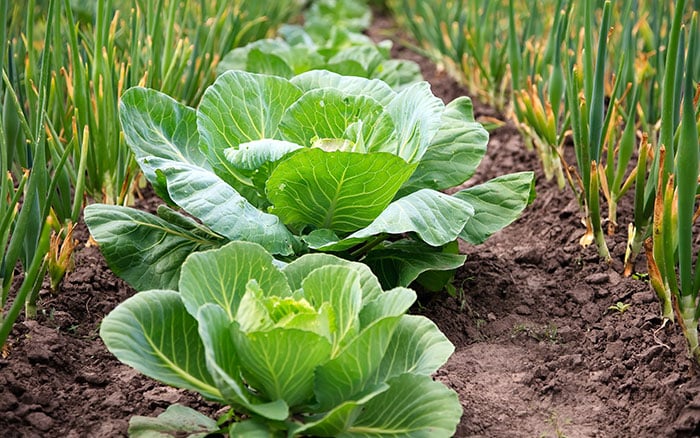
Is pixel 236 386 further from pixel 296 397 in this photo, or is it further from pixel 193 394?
pixel 193 394

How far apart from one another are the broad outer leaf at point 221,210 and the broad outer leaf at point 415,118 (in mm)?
356

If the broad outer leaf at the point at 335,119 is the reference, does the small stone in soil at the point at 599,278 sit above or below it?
below

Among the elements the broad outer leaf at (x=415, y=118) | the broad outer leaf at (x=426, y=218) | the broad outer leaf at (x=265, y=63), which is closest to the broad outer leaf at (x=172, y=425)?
the broad outer leaf at (x=426, y=218)

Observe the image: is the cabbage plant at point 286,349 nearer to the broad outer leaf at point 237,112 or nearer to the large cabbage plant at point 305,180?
the large cabbage plant at point 305,180

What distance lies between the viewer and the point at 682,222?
1.51 meters

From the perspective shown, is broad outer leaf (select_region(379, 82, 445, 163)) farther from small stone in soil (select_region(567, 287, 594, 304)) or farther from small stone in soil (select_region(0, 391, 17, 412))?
small stone in soil (select_region(0, 391, 17, 412))

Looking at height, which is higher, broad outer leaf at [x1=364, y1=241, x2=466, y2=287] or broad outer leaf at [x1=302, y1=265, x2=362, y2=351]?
broad outer leaf at [x1=302, y1=265, x2=362, y2=351]

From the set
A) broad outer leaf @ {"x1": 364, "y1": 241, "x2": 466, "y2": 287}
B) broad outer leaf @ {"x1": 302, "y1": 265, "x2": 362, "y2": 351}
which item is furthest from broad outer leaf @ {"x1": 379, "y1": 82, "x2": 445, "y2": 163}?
broad outer leaf @ {"x1": 302, "y1": 265, "x2": 362, "y2": 351}

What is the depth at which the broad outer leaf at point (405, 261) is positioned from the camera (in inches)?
73.7

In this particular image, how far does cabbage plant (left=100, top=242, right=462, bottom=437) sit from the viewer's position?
4.25 ft

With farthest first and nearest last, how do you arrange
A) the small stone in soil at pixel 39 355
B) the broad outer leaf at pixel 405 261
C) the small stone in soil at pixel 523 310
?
1. the small stone in soil at pixel 523 310
2. the broad outer leaf at pixel 405 261
3. the small stone in soil at pixel 39 355

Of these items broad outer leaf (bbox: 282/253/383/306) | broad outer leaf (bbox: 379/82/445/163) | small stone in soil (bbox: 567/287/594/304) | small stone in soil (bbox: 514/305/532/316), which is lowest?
small stone in soil (bbox: 514/305/532/316)

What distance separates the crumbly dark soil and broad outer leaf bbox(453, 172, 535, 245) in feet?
0.65

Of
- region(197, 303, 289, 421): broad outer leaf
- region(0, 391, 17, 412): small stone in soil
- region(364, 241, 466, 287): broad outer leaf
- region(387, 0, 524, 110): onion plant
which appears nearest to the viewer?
region(197, 303, 289, 421): broad outer leaf
